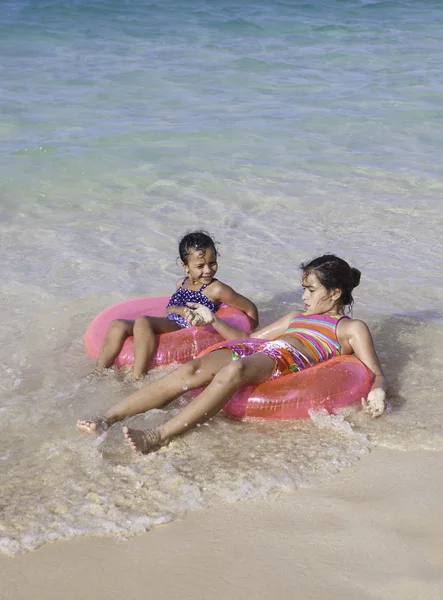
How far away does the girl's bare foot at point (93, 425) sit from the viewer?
13.1 ft

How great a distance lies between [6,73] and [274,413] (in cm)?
1010

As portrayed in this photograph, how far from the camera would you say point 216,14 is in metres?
18.0

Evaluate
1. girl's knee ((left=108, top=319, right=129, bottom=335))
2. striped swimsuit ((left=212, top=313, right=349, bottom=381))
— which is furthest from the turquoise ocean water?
striped swimsuit ((left=212, top=313, right=349, bottom=381))

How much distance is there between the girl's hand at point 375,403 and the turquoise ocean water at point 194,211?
0.06m

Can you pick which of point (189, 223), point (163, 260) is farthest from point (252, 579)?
point (189, 223)

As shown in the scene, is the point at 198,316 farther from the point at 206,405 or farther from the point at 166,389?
the point at 206,405

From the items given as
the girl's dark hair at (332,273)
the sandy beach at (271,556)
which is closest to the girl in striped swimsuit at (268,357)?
the girl's dark hair at (332,273)

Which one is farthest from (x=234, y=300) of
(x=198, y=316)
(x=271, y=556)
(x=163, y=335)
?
(x=271, y=556)

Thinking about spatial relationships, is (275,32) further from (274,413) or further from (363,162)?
(274,413)

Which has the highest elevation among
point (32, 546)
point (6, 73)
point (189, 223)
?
point (6, 73)

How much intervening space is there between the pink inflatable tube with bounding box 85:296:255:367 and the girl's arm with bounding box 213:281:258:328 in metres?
0.05

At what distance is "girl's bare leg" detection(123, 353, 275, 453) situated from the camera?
151 inches

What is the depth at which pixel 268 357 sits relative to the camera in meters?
4.35

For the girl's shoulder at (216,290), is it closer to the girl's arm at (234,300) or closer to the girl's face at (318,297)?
the girl's arm at (234,300)
